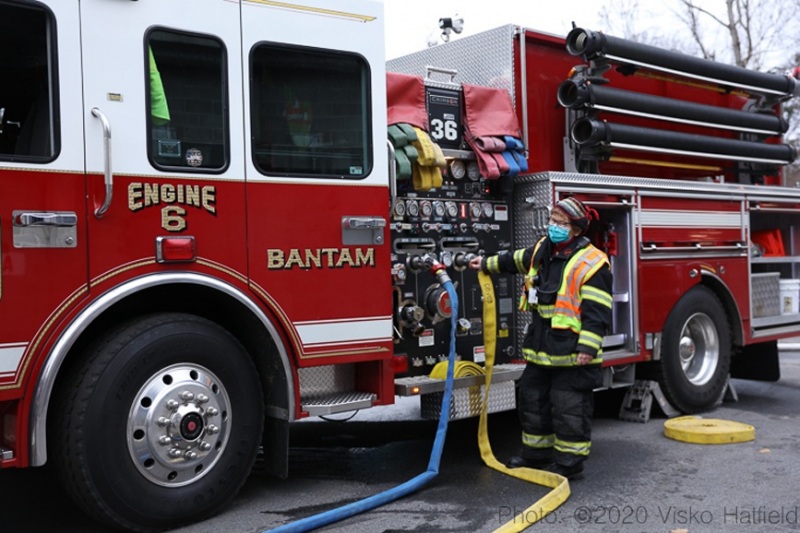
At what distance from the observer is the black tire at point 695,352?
738 cm

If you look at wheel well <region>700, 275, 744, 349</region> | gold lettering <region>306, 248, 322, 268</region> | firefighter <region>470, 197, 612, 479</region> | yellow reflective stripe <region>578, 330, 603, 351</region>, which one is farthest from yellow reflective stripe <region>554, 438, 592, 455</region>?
wheel well <region>700, 275, 744, 349</region>

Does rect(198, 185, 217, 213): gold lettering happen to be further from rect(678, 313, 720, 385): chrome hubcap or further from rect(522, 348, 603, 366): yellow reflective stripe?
rect(678, 313, 720, 385): chrome hubcap

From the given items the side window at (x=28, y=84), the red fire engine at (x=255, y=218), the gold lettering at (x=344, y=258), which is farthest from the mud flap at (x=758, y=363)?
the side window at (x=28, y=84)

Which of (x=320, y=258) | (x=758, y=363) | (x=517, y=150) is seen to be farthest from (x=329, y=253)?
(x=758, y=363)

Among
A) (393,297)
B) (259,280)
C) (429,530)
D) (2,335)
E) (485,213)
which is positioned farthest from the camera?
(485,213)

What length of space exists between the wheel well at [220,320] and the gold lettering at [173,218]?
299 mm

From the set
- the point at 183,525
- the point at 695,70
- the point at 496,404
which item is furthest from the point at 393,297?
the point at 695,70

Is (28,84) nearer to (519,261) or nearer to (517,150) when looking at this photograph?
(519,261)

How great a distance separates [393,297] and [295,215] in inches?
42.2

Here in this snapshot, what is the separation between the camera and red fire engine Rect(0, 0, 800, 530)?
414 centimetres

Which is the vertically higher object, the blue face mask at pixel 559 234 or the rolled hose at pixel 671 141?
the rolled hose at pixel 671 141

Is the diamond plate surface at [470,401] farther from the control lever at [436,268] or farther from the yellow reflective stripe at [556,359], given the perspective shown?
the control lever at [436,268]

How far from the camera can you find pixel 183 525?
4527mm

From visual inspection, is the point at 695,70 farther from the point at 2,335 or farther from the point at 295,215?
the point at 2,335
